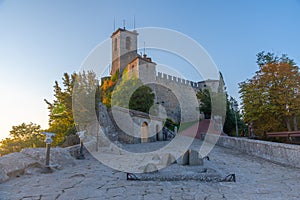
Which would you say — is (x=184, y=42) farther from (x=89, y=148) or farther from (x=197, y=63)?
(x=89, y=148)

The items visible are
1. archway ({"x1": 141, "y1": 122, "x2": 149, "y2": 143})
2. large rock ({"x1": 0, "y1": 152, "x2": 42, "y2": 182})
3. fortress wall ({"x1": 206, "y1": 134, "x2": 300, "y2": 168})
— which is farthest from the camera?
archway ({"x1": 141, "y1": 122, "x2": 149, "y2": 143})

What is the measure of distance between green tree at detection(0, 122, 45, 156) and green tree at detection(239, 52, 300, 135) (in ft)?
48.0

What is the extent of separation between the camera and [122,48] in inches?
1284

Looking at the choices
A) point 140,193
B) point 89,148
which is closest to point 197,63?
point 89,148

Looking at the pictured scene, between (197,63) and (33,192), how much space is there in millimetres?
8671

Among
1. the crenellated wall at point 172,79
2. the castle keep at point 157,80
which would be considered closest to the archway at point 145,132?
the castle keep at point 157,80

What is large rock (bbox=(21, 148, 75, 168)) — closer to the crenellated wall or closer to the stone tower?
the crenellated wall

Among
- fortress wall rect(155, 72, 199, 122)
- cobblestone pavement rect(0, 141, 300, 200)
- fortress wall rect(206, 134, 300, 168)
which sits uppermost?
fortress wall rect(155, 72, 199, 122)

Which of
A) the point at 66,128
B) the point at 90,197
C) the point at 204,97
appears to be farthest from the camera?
the point at 204,97

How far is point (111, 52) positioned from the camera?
3409cm

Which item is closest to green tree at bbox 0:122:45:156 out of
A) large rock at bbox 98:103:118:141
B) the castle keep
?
large rock at bbox 98:103:118:141

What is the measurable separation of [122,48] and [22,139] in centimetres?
2164

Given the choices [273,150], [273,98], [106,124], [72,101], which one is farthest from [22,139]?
[273,98]

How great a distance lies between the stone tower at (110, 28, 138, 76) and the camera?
32406 millimetres
